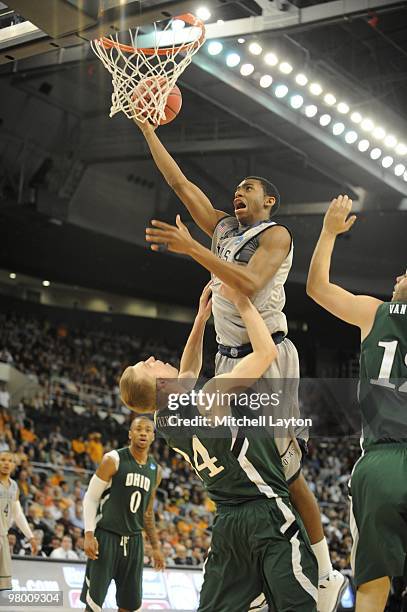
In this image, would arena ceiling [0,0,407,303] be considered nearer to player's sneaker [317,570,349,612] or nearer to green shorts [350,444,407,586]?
green shorts [350,444,407,586]

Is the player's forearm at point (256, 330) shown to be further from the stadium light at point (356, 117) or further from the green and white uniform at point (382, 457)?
the stadium light at point (356, 117)

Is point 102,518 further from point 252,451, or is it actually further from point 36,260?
point 36,260

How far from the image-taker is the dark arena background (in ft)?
33.1

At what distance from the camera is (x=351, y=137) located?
1387 cm

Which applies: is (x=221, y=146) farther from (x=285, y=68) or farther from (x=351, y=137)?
(x=285, y=68)

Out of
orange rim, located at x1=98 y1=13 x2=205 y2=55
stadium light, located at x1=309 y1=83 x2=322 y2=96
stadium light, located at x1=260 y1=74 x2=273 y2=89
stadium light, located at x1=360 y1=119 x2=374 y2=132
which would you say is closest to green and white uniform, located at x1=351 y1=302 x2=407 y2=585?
orange rim, located at x1=98 y1=13 x2=205 y2=55

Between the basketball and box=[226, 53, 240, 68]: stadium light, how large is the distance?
6524 millimetres

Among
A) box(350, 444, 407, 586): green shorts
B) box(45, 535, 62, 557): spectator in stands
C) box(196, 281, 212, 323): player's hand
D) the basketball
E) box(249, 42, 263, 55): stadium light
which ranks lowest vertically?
box(45, 535, 62, 557): spectator in stands

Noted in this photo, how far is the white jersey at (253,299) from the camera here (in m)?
4.39

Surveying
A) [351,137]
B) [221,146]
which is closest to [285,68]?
Result: [351,137]

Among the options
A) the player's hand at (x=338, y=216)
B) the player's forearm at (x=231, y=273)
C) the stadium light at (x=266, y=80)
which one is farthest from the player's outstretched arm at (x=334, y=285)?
the stadium light at (x=266, y=80)

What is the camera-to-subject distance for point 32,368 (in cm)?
1959

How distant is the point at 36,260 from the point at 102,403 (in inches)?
169

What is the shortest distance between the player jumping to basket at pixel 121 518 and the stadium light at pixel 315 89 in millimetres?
6623
